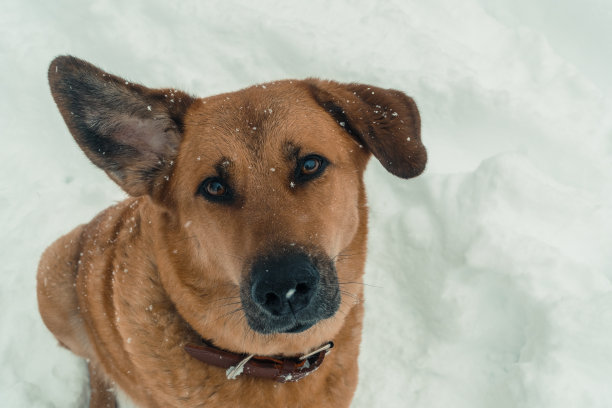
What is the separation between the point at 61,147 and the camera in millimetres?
5125

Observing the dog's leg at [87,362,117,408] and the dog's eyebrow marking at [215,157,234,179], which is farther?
the dog's leg at [87,362,117,408]

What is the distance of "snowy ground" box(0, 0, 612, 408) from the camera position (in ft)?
11.6

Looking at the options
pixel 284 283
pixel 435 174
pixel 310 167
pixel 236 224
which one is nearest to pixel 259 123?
pixel 310 167

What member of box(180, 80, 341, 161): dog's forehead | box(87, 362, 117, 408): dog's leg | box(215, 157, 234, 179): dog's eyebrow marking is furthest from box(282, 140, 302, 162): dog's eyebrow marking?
box(87, 362, 117, 408): dog's leg

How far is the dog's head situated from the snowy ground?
147 cm

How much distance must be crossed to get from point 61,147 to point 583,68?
21.3 feet

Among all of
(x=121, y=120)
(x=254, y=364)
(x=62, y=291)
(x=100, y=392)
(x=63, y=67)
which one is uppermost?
(x=63, y=67)

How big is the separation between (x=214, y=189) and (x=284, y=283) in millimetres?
744

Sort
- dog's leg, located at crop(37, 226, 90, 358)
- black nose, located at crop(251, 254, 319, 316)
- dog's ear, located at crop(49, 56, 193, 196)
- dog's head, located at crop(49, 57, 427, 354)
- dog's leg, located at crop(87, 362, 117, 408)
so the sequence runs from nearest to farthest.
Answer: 1. black nose, located at crop(251, 254, 319, 316)
2. dog's head, located at crop(49, 57, 427, 354)
3. dog's ear, located at crop(49, 56, 193, 196)
4. dog's leg, located at crop(37, 226, 90, 358)
5. dog's leg, located at crop(87, 362, 117, 408)

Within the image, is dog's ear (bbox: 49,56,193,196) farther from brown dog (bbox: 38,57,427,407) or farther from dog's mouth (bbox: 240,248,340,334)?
dog's mouth (bbox: 240,248,340,334)

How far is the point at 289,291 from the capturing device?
1.90 metres

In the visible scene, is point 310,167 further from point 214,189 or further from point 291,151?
point 214,189

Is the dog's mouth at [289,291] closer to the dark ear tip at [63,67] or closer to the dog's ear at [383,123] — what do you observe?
the dog's ear at [383,123]

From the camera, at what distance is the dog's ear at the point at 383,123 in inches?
102
